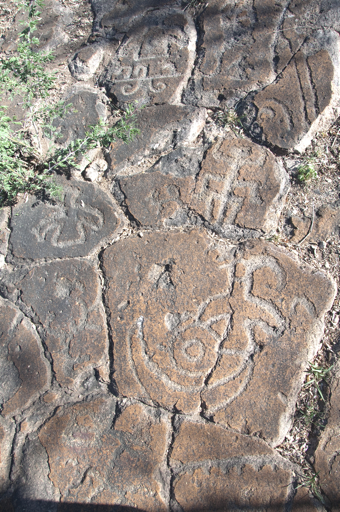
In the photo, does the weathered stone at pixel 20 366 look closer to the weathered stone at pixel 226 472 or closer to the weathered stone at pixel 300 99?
the weathered stone at pixel 226 472

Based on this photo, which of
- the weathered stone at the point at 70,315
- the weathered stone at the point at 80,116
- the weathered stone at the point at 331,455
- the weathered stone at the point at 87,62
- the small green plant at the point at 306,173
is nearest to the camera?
the weathered stone at the point at 331,455

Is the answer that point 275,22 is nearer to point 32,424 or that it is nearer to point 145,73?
point 145,73

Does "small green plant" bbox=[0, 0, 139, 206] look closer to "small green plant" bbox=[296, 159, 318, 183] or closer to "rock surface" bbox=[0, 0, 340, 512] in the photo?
"rock surface" bbox=[0, 0, 340, 512]

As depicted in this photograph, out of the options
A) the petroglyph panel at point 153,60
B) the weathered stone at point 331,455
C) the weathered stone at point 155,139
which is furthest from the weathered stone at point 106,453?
the petroglyph panel at point 153,60

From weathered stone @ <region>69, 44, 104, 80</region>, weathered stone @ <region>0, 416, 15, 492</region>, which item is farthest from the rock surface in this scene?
weathered stone @ <region>69, 44, 104, 80</region>

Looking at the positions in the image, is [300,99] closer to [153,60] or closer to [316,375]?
[153,60]

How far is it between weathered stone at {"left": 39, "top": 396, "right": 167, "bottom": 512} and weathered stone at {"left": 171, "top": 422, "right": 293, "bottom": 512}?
0.32 feet

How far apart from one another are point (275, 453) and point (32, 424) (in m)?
0.99

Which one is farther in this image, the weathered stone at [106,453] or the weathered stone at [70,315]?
the weathered stone at [70,315]

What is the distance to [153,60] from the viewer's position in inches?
82.8

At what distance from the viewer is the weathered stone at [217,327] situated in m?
1.44

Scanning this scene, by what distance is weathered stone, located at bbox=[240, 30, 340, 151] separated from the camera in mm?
1752

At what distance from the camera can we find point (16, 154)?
1.94 metres

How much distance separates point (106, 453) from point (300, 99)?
5.86 feet
